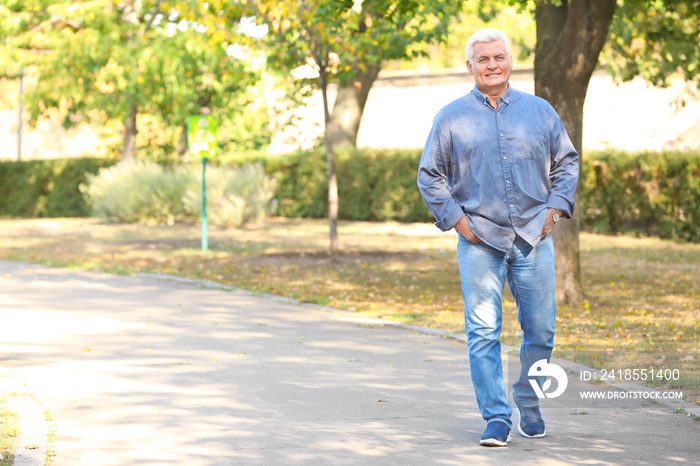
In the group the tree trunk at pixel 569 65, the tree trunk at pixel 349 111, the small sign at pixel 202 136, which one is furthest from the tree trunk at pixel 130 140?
the tree trunk at pixel 569 65

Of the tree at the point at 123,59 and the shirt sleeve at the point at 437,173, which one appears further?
the tree at the point at 123,59

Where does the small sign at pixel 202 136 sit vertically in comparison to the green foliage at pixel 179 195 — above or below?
above

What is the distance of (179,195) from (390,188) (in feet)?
16.2

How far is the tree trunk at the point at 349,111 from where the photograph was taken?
76.5 ft

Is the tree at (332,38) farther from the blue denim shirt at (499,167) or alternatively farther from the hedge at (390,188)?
the blue denim shirt at (499,167)

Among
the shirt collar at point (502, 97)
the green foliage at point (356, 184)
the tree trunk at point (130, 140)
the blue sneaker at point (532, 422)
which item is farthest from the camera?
the tree trunk at point (130, 140)

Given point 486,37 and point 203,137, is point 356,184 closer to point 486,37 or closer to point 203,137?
point 203,137

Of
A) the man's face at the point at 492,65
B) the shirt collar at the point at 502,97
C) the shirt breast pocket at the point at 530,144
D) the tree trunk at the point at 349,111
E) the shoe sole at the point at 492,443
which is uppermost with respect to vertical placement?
the tree trunk at the point at 349,111

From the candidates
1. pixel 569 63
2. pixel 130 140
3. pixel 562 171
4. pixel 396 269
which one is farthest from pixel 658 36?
pixel 130 140

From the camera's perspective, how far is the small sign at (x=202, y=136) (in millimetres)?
16562

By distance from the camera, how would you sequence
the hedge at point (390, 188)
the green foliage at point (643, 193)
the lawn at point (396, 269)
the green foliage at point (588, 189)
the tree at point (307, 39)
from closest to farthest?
the lawn at point (396, 269) → the tree at point (307, 39) → the green foliage at point (643, 193) → the green foliage at point (588, 189) → the hedge at point (390, 188)

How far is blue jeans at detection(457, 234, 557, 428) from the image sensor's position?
4.87 metres

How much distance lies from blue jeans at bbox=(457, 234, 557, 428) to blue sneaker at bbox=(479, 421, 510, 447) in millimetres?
34

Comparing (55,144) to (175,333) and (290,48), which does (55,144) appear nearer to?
(290,48)
